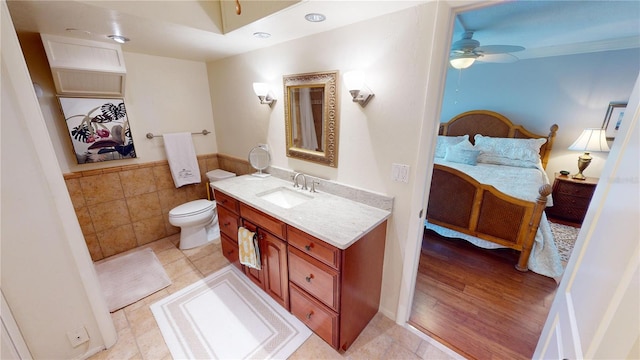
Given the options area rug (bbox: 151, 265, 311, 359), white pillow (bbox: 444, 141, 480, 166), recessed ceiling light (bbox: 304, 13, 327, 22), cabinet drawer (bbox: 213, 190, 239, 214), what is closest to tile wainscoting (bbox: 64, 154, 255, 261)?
cabinet drawer (bbox: 213, 190, 239, 214)

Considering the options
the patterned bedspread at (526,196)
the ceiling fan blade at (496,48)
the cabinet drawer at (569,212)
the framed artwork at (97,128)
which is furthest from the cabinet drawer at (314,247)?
the cabinet drawer at (569,212)

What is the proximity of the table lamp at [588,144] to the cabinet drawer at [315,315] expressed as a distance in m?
3.81

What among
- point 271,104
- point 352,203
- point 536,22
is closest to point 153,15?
point 271,104

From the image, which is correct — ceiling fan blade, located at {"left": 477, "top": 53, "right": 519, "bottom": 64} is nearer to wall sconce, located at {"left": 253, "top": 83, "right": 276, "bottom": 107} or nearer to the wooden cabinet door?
wall sconce, located at {"left": 253, "top": 83, "right": 276, "bottom": 107}

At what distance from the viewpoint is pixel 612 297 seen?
1.77 ft

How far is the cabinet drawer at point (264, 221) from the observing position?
1567mm

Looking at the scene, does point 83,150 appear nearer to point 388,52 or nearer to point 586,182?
point 388,52

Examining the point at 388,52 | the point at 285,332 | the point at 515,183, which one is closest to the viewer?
the point at 388,52

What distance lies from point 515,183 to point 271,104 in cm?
275

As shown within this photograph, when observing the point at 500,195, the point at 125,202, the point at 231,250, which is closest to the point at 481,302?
the point at 500,195

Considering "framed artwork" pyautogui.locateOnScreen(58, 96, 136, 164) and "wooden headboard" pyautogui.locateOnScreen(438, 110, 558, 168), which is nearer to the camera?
"framed artwork" pyautogui.locateOnScreen(58, 96, 136, 164)

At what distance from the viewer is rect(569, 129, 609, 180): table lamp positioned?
288cm

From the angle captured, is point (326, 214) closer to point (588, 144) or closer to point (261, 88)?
point (261, 88)

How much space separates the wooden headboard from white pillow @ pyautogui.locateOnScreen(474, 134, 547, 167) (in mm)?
161
